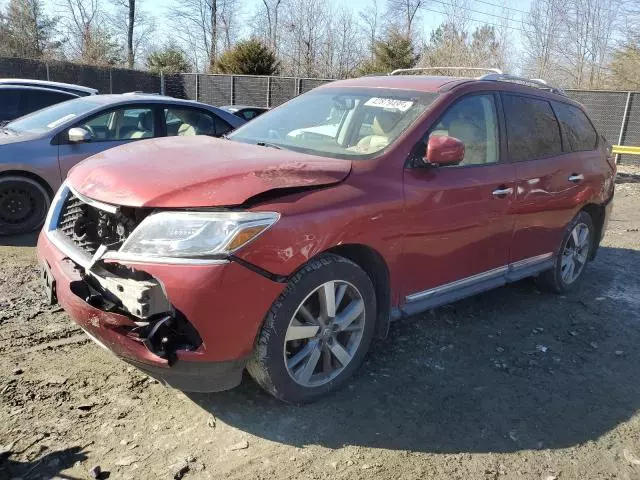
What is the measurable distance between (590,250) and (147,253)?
4.64m

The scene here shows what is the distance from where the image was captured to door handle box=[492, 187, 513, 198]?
408cm

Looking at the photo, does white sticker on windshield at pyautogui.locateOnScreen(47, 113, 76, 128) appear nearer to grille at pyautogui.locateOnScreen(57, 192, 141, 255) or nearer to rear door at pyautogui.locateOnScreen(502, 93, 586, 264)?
grille at pyautogui.locateOnScreen(57, 192, 141, 255)

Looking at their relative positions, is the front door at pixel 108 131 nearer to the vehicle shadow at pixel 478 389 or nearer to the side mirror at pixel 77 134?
the side mirror at pixel 77 134

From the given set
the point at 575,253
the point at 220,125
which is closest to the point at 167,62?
the point at 220,125

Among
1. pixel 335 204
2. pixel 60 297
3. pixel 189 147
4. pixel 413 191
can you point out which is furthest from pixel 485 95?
pixel 60 297

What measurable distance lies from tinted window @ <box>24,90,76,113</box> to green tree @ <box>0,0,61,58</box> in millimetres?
26429

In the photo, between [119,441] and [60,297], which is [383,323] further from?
[60,297]

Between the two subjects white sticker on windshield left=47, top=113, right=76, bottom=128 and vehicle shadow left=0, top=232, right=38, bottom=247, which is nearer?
vehicle shadow left=0, top=232, right=38, bottom=247

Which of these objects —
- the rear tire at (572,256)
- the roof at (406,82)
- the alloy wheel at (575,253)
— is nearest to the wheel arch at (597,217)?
the rear tire at (572,256)

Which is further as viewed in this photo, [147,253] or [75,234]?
[75,234]

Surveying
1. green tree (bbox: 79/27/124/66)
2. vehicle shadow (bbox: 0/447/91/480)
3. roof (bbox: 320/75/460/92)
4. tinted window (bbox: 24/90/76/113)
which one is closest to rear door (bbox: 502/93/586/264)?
roof (bbox: 320/75/460/92)

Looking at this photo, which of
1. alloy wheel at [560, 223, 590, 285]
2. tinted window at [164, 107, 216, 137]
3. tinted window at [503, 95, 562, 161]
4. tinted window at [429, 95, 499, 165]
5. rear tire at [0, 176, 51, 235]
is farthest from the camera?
tinted window at [164, 107, 216, 137]

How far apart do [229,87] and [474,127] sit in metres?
19.3

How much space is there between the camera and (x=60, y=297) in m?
3.03
